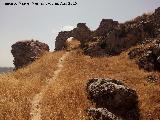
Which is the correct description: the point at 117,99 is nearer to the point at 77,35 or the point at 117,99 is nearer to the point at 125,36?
the point at 125,36

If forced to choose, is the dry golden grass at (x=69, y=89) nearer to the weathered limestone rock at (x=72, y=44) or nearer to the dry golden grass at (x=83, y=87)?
the dry golden grass at (x=83, y=87)

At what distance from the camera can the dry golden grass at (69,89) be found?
2100cm

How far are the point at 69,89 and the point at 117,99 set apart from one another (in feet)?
17.0

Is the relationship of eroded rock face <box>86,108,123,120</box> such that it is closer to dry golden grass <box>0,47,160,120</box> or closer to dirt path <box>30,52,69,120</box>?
dry golden grass <box>0,47,160,120</box>

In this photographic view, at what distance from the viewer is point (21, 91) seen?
1005 inches

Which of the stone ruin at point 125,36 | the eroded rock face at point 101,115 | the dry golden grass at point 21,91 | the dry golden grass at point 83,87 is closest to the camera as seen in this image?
the eroded rock face at point 101,115

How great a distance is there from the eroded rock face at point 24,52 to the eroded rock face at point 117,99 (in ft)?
88.4

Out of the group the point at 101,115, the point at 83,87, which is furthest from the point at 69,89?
the point at 101,115

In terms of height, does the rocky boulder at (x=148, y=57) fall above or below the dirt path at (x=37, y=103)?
above

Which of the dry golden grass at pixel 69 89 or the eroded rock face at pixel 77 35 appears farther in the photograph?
the eroded rock face at pixel 77 35

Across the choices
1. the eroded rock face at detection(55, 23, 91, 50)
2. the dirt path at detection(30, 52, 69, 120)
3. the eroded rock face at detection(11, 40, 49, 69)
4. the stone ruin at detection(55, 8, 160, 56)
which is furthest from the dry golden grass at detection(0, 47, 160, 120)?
the eroded rock face at detection(55, 23, 91, 50)

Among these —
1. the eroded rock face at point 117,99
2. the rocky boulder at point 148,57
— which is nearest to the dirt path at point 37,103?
the eroded rock face at point 117,99

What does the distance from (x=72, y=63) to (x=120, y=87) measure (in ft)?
59.8

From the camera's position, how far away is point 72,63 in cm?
4012
